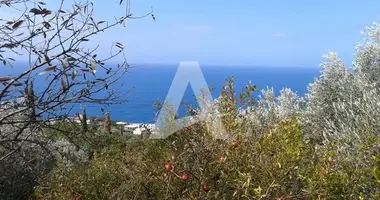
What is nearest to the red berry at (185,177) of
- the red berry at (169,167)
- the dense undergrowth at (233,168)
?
the dense undergrowth at (233,168)

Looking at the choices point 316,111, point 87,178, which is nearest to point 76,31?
point 87,178

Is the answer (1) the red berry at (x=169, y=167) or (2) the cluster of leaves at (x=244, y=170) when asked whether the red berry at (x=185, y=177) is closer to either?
(2) the cluster of leaves at (x=244, y=170)

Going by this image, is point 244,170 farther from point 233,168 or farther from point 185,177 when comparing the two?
point 185,177

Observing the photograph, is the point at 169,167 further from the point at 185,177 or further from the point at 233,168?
the point at 233,168

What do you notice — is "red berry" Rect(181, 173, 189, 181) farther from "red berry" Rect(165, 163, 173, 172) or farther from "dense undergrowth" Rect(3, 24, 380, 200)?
"red berry" Rect(165, 163, 173, 172)

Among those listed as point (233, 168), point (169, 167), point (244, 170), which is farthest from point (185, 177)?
point (244, 170)

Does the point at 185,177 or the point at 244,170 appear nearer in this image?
the point at 185,177

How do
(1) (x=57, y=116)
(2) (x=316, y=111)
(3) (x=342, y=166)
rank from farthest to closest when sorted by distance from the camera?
(2) (x=316, y=111) < (3) (x=342, y=166) < (1) (x=57, y=116)

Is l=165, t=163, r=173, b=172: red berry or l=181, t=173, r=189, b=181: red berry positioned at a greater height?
l=165, t=163, r=173, b=172: red berry

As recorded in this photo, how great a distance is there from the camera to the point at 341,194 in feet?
13.7

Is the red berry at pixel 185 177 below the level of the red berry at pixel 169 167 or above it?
below

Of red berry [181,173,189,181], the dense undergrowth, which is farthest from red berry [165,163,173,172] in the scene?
red berry [181,173,189,181]

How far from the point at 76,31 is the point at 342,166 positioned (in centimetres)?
279

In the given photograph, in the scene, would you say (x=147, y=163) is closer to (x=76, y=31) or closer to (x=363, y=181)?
(x=76, y=31)
